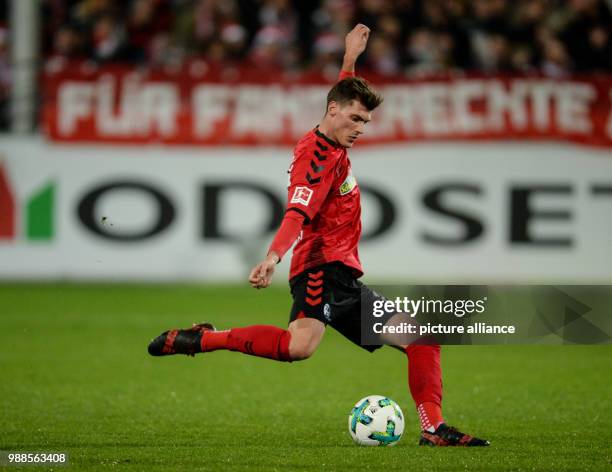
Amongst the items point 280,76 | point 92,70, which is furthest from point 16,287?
point 280,76

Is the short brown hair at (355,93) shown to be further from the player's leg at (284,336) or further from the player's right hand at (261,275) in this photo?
the player's right hand at (261,275)

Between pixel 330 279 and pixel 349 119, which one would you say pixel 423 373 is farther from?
pixel 349 119

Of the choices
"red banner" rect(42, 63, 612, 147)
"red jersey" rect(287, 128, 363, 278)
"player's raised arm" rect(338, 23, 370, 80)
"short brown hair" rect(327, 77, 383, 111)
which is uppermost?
"red banner" rect(42, 63, 612, 147)

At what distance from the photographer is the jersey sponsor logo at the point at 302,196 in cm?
622

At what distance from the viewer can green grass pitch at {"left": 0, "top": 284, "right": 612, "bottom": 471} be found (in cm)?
624

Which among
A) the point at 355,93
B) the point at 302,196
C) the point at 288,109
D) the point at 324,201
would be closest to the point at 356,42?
the point at 355,93

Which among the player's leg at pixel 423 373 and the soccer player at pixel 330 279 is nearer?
the soccer player at pixel 330 279

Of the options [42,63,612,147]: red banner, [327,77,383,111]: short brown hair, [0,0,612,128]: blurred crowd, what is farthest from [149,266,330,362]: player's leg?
[0,0,612,128]: blurred crowd

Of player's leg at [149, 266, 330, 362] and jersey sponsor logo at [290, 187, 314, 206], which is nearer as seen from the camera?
jersey sponsor logo at [290, 187, 314, 206]

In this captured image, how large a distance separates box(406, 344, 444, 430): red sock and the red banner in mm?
8756

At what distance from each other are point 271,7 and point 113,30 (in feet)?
6.79

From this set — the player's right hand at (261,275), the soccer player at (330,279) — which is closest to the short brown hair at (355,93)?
the soccer player at (330,279)

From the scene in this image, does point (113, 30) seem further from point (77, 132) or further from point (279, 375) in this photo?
point (279, 375)

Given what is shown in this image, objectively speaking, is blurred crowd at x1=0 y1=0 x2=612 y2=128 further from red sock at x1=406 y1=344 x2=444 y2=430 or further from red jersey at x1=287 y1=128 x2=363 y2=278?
red sock at x1=406 y1=344 x2=444 y2=430
